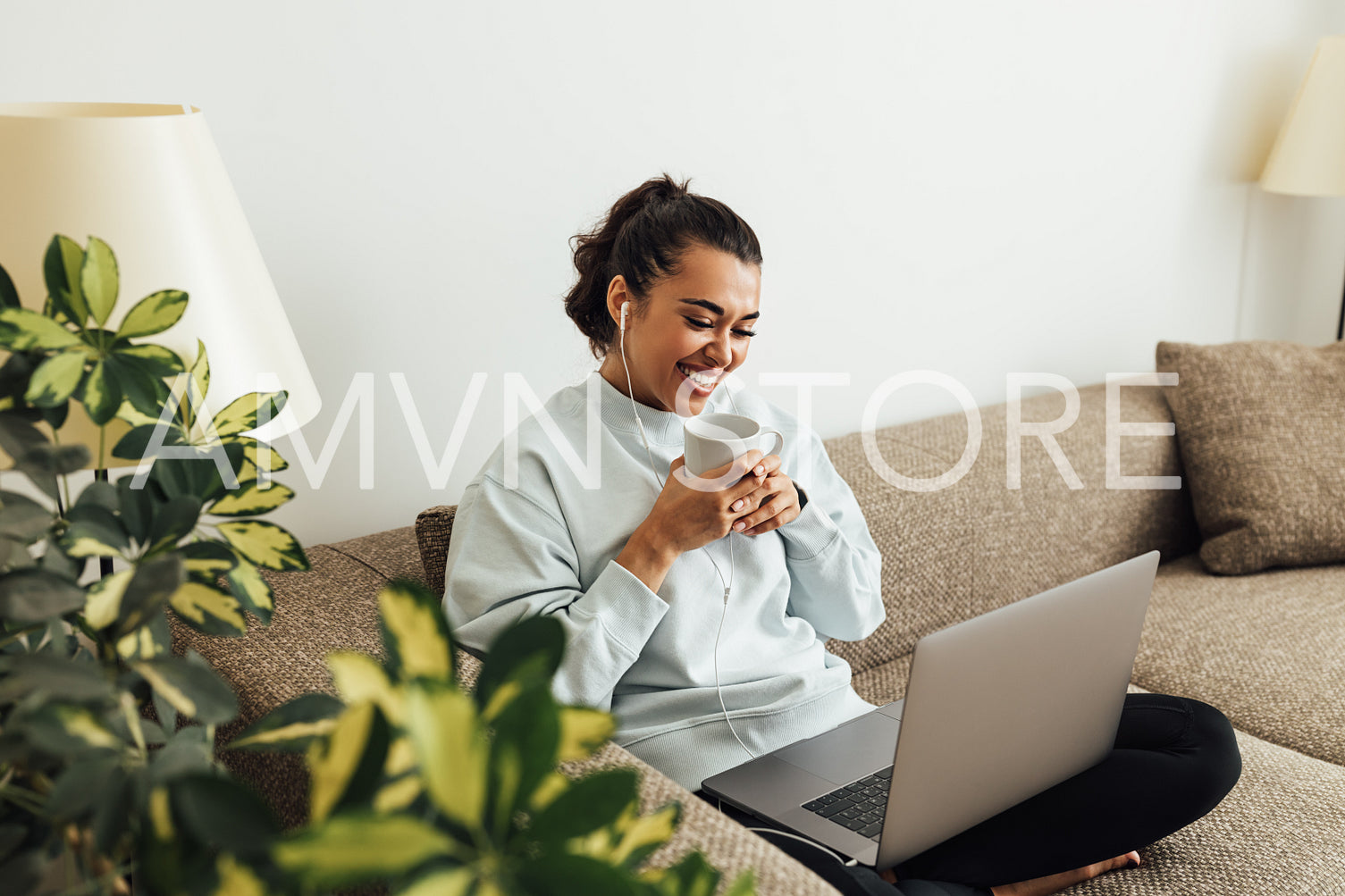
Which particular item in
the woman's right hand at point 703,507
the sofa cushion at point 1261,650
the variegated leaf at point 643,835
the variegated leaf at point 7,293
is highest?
the variegated leaf at point 7,293

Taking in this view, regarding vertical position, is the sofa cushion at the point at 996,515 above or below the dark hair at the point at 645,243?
below

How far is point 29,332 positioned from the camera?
63 centimetres

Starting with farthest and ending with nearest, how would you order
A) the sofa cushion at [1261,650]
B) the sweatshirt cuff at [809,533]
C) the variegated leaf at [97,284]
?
the sofa cushion at [1261,650], the sweatshirt cuff at [809,533], the variegated leaf at [97,284]

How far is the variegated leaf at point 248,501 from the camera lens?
0.69 metres

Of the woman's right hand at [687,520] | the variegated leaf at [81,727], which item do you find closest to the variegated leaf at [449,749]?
the variegated leaf at [81,727]

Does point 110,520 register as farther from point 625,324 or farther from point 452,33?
point 452,33

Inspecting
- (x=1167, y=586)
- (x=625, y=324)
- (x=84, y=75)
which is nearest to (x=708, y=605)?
(x=625, y=324)

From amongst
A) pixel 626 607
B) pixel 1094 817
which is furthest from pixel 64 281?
pixel 1094 817

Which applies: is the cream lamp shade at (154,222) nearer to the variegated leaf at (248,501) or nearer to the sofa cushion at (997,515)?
the variegated leaf at (248,501)

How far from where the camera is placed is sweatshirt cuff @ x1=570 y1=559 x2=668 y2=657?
4.22 ft

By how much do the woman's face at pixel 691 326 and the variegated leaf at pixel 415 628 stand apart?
Answer: 3.26 ft

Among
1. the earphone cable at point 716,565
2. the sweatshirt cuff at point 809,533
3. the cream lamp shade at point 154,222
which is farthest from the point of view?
the sweatshirt cuff at point 809,533

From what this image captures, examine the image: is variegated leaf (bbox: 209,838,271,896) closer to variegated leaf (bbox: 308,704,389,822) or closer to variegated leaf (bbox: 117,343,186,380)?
variegated leaf (bbox: 308,704,389,822)

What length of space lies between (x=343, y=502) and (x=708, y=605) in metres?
0.62
